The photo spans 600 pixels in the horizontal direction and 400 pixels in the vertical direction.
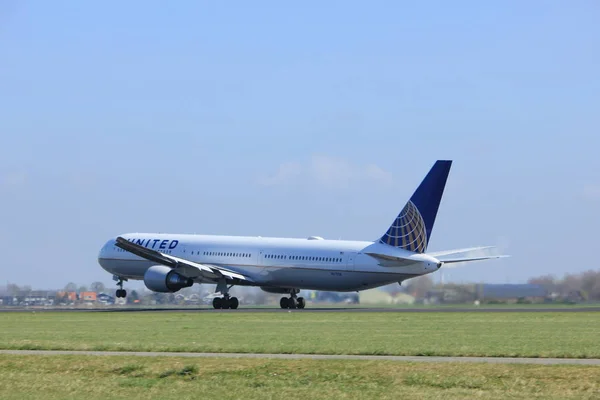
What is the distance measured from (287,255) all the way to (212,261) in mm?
6273

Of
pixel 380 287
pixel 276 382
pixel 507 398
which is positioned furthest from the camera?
pixel 380 287

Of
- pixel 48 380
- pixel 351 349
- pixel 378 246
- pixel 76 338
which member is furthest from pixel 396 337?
pixel 378 246

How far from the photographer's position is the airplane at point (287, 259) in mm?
78188

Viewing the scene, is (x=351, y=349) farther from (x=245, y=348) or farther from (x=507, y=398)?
(x=507, y=398)

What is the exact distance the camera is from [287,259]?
270 ft

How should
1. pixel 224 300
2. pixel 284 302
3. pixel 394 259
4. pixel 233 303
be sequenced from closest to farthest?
pixel 394 259 < pixel 224 300 < pixel 233 303 < pixel 284 302

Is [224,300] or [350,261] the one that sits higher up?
[350,261]

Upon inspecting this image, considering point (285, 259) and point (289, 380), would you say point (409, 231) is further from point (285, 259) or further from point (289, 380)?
point (289, 380)

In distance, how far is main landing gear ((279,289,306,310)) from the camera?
281 ft

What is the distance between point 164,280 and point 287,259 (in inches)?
351

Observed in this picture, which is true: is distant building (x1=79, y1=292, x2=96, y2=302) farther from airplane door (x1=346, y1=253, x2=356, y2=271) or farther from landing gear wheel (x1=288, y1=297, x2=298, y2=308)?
airplane door (x1=346, y1=253, x2=356, y2=271)

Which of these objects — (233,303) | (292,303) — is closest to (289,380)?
(233,303)

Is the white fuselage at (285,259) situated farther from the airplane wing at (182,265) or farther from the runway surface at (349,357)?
the runway surface at (349,357)

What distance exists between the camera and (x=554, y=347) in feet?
129
